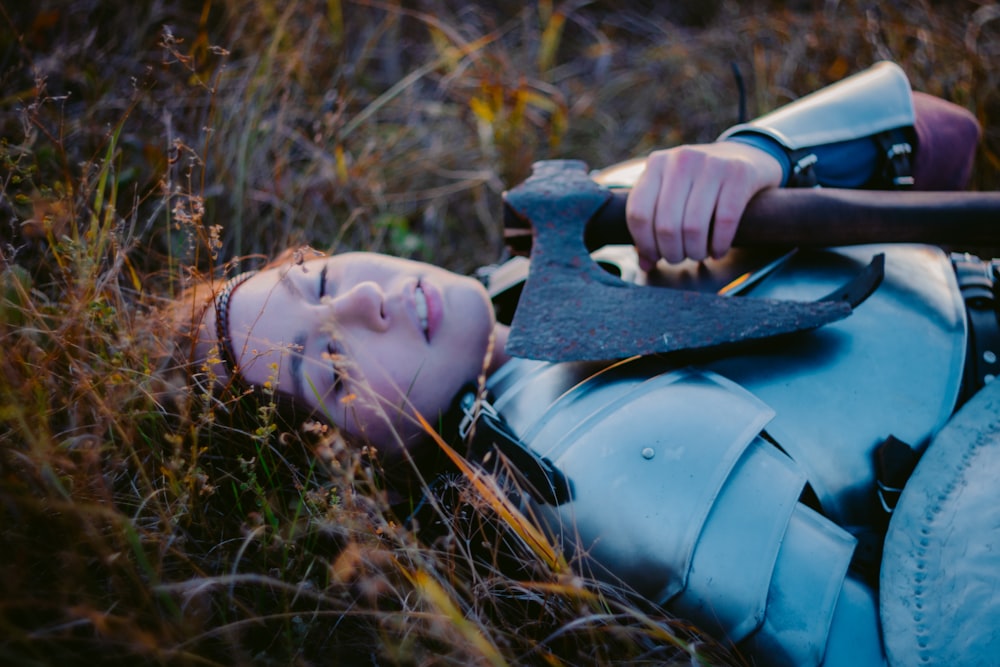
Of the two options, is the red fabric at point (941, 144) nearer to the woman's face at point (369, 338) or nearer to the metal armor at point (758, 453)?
the metal armor at point (758, 453)

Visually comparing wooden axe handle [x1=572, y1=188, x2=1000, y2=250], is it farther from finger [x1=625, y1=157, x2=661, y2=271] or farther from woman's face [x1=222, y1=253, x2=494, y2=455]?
woman's face [x1=222, y1=253, x2=494, y2=455]

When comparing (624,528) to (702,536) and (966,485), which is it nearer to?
(702,536)

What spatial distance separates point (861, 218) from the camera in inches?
51.4

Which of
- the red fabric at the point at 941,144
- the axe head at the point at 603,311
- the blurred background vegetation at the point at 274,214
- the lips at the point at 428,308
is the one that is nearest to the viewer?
Answer: the blurred background vegetation at the point at 274,214

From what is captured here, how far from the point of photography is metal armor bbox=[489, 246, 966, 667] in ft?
3.24

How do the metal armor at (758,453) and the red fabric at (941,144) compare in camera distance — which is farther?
the red fabric at (941,144)

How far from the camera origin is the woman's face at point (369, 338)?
4.32 feet

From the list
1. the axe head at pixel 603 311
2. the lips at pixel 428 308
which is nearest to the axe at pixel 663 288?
the axe head at pixel 603 311

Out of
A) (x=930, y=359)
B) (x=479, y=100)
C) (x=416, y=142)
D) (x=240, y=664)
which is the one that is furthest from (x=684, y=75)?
(x=240, y=664)

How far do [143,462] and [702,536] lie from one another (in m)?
0.99

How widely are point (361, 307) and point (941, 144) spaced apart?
4.74 feet

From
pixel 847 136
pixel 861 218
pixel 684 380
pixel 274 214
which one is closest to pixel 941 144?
pixel 847 136

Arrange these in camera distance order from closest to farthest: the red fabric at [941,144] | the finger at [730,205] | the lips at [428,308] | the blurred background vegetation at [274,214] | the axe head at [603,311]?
the blurred background vegetation at [274,214]
the axe head at [603,311]
the finger at [730,205]
the lips at [428,308]
the red fabric at [941,144]

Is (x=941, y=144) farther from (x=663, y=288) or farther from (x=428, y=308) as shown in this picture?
(x=428, y=308)
